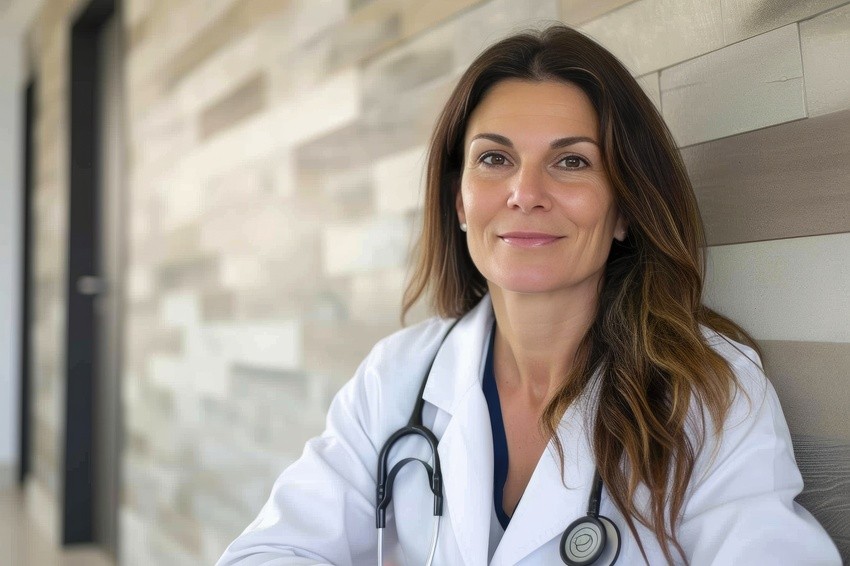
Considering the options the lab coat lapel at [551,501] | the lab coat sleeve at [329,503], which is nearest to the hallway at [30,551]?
the lab coat sleeve at [329,503]

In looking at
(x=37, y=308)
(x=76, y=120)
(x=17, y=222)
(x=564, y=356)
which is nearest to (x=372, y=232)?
(x=564, y=356)

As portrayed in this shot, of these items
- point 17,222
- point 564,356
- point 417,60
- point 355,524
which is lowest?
point 355,524

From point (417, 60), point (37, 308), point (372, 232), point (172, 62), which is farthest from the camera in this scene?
point (37, 308)

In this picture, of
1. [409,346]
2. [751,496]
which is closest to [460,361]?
[409,346]

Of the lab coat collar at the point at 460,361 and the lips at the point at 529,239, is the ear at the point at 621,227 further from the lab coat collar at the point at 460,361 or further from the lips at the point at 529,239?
the lab coat collar at the point at 460,361

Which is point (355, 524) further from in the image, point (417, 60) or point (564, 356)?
point (417, 60)

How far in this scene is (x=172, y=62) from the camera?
298 centimetres

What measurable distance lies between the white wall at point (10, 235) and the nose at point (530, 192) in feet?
17.8

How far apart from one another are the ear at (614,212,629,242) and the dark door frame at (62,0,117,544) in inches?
135

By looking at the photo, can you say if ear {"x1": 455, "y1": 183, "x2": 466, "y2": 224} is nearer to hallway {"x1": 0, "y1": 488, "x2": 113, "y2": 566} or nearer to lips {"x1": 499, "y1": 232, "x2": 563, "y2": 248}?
lips {"x1": 499, "y1": 232, "x2": 563, "y2": 248}

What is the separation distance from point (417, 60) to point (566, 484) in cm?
99

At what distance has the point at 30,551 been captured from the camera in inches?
155

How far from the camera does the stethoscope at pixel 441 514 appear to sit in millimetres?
974

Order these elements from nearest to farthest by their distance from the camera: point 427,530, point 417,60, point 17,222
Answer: point 427,530
point 417,60
point 17,222
